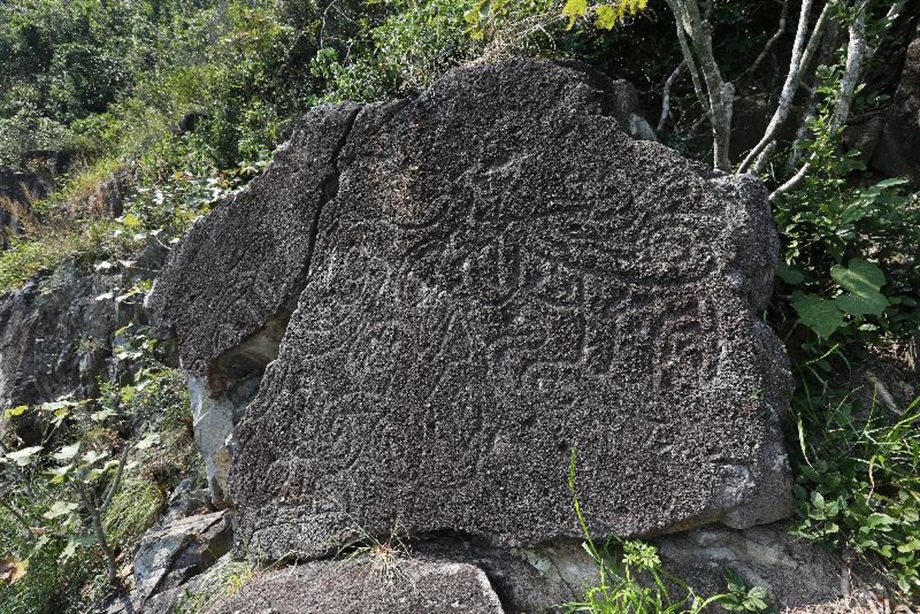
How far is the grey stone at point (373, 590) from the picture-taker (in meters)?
1.55

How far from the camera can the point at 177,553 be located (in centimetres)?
236

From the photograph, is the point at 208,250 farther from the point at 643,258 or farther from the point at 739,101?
the point at 739,101

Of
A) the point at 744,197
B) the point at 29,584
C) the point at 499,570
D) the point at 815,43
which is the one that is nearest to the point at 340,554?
the point at 499,570

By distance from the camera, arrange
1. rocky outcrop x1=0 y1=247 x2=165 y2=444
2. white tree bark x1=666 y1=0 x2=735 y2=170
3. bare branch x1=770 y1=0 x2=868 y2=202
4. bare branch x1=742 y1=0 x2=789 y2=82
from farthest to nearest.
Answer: rocky outcrop x1=0 y1=247 x2=165 y2=444
bare branch x1=742 y1=0 x2=789 y2=82
white tree bark x1=666 y1=0 x2=735 y2=170
bare branch x1=770 y1=0 x2=868 y2=202

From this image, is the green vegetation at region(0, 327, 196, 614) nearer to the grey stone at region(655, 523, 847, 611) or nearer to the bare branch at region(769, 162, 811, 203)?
the grey stone at region(655, 523, 847, 611)

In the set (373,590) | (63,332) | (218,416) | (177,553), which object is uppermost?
(63,332)

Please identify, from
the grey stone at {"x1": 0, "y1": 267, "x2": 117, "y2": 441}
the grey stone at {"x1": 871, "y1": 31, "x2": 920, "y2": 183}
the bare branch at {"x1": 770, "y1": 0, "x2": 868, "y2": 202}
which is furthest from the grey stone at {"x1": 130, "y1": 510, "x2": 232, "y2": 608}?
the grey stone at {"x1": 871, "y1": 31, "x2": 920, "y2": 183}

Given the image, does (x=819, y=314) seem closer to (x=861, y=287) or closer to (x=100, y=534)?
(x=861, y=287)

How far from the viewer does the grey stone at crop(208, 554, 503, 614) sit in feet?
5.10


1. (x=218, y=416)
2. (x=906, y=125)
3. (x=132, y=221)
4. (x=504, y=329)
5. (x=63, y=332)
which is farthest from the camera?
(x=63, y=332)

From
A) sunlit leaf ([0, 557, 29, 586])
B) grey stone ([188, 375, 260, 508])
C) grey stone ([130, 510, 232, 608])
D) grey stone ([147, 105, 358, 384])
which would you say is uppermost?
grey stone ([147, 105, 358, 384])

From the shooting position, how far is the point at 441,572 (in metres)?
1.63

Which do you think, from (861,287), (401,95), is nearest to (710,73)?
(861,287)

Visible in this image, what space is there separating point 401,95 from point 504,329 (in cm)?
212
